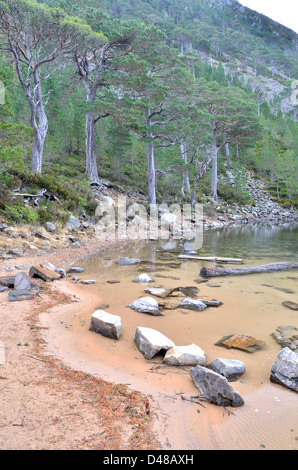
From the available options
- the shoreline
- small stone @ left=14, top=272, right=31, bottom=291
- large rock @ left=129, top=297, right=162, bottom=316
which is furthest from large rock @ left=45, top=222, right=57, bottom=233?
the shoreline

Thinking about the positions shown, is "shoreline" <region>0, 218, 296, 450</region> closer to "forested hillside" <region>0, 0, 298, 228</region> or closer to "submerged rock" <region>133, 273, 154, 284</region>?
"submerged rock" <region>133, 273, 154, 284</region>

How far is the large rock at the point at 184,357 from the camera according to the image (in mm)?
3967

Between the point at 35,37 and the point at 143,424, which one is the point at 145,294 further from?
the point at 35,37

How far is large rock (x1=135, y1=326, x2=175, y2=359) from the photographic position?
13.7ft

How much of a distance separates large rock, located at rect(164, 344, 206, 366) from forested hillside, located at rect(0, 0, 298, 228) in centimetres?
1007

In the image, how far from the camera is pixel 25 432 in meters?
2.48

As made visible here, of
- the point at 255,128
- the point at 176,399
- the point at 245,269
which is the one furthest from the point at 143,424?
the point at 255,128

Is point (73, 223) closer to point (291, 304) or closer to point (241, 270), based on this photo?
point (241, 270)

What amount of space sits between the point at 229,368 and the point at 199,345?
922 millimetres

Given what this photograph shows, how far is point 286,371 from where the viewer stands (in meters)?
3.60

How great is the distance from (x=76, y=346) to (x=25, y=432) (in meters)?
1.88

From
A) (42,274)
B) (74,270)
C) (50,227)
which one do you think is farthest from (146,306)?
(50,227)

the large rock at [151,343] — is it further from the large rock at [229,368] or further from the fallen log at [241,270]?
the fallen log at [241,270]

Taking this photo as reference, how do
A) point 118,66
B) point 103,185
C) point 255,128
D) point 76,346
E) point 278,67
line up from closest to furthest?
point 76,346 → point 118,66 → point 103,185 → point 255,128 → point 278,67
